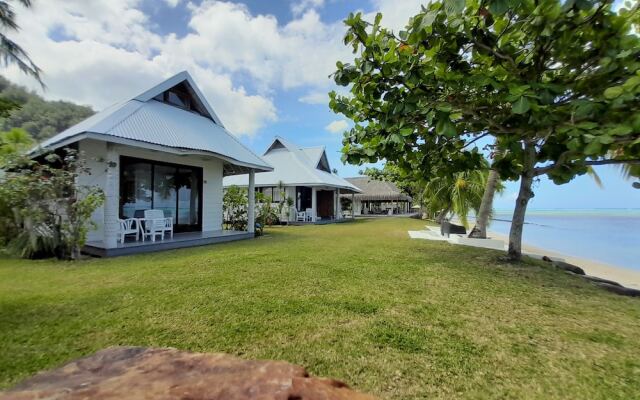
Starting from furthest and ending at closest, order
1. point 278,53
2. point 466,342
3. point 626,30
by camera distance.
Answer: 1. point 278,53
2. point 626,30
3. point 466,342

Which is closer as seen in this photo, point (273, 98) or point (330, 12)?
point (330, 12)

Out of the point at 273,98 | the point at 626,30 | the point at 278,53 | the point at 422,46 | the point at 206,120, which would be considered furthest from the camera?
the point at 273,98

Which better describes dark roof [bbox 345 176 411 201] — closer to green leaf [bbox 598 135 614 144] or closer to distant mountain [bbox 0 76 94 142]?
distant mountain [bbox 0 76 94 142]

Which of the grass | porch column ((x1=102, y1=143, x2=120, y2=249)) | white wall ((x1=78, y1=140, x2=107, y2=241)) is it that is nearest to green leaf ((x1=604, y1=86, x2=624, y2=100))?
the grass

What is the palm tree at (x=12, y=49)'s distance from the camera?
1311cm

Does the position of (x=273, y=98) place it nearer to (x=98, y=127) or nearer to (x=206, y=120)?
(x=206, y=120)

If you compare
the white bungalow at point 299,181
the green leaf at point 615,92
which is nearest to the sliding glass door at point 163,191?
the white bungalow at point 299,181

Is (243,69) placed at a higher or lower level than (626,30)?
higher

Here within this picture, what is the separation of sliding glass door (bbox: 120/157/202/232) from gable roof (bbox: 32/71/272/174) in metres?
1.26

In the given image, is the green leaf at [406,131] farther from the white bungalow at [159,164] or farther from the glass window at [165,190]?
the glass window at [165,190]

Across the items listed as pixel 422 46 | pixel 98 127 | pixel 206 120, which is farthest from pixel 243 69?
pixel 422 46

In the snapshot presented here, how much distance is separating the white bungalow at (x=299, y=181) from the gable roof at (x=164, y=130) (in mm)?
7221

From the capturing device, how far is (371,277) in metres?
5.82

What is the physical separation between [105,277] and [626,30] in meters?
9.66
